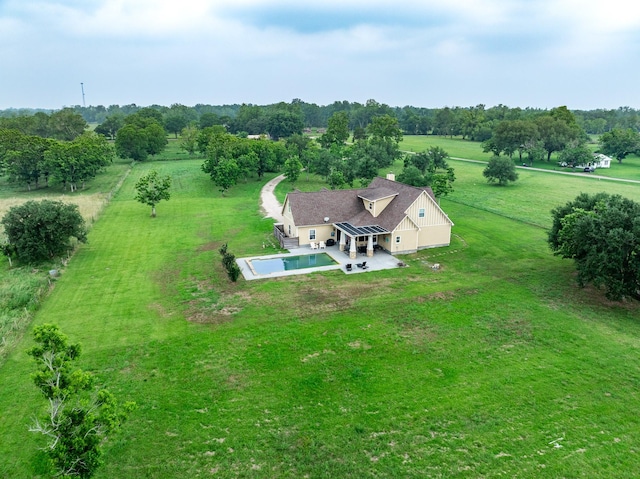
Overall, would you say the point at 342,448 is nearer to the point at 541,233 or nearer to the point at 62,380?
the point at 62,380

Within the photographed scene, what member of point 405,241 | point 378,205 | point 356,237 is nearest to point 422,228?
point 405,241

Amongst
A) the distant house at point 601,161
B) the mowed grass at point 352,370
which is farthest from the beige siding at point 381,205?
the distant house at point 601,161

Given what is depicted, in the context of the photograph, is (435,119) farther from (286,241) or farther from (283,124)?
(286,241)

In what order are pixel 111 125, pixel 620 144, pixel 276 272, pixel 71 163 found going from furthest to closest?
1. pixel 111 125
2. pixel 620 144
3. pixel 71 163
4. pixel 276 272

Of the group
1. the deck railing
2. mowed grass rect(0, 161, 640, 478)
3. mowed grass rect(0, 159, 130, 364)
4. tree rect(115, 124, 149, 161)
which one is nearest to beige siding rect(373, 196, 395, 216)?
mowed grass rect(0, 161, 640, 478)

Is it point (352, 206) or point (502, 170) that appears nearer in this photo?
point (352, 206)

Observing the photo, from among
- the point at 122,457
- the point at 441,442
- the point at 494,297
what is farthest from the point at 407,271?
the point at 122,457
